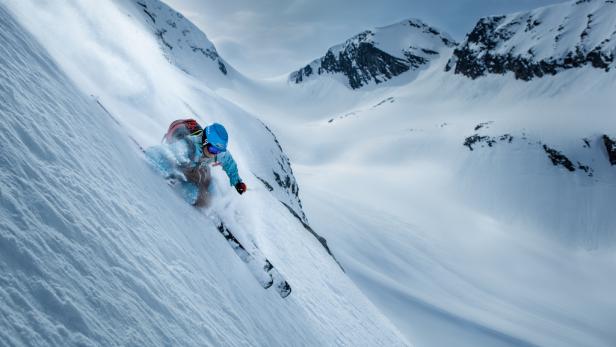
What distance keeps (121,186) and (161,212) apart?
62cm

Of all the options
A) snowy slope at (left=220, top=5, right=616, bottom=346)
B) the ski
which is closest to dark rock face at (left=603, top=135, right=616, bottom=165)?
snowy slope at (left=220, top=5, right=616, bottom=346)

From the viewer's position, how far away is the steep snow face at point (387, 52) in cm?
14162

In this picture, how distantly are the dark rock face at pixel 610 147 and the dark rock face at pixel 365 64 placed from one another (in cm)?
8516

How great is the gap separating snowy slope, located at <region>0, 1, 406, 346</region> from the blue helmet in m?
1.02

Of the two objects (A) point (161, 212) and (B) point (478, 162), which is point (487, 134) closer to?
(B) point (478, 162)

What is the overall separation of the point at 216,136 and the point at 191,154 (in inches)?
18.7

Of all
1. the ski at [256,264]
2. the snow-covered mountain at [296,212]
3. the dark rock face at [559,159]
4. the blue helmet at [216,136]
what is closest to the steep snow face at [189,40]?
the snow-covered mountain at [296,212]

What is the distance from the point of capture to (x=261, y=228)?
8.28 metres

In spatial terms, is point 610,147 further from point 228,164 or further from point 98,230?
point 98,230

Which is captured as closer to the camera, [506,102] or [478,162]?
[478,162]

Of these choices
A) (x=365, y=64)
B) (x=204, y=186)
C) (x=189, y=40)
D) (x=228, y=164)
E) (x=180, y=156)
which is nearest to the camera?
(x=180, y=156)

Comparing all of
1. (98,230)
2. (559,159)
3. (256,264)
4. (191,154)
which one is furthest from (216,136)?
(559,159)

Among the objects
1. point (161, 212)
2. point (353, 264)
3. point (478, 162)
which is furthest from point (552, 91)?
point (161, 212)

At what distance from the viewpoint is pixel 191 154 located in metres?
5.56
